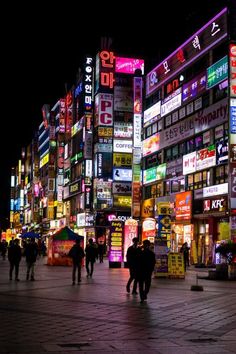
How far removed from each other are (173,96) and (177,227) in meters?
11.3

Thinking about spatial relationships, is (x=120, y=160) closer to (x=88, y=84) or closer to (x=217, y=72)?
(x=88, y=84)

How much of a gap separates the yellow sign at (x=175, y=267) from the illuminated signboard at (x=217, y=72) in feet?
59.4

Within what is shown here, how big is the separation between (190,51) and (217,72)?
6.58 m

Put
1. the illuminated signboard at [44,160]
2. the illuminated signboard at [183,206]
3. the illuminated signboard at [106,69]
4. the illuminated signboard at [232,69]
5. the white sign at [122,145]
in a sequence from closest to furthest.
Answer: the illuminated signboard at [232,69], the illuminated signboard at [183,206], the white sign at [122,145], the illuminated signboard at [106,69], the illuminated signboard at [44,160]

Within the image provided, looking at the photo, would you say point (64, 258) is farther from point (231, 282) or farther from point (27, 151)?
point (27, 151)

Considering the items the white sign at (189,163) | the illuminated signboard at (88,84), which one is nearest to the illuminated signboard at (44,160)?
the illuminated signboard at (88,84)

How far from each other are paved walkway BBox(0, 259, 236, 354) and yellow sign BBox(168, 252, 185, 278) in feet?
22.5

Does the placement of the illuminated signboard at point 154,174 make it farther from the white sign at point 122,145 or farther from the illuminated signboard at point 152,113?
the white sign at point 122,145

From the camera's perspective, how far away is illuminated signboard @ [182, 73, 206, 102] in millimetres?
44594

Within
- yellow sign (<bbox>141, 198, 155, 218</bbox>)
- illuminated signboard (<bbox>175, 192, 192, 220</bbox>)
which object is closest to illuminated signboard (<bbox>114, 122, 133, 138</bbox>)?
yellow sign (<bbox>141, 198, 155, 218</bbox>)

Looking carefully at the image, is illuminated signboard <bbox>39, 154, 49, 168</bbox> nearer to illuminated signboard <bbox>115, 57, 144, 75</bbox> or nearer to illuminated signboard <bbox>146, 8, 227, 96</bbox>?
illuminated signboard <bbox>115, 57, 144, 75</bbox>

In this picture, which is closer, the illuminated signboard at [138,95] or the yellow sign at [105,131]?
the illuminated signboard at [138,95]

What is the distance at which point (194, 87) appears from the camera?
46.0 meters

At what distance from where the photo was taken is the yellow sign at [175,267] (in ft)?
85.6
